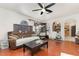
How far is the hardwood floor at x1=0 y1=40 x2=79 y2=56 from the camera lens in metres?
1.48

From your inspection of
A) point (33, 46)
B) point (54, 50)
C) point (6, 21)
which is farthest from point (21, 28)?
point (54, 50)

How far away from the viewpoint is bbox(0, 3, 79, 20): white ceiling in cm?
138

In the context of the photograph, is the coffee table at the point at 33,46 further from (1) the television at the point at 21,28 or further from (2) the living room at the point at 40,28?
(1) the television at the point at 21,28

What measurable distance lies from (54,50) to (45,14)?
662 millimetres

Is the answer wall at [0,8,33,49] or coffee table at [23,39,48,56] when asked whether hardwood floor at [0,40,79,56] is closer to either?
coffee table at [23,39,48,56]

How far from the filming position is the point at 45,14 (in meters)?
1.52

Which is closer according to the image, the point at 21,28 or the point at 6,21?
the point at 6,21

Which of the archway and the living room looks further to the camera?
the archway

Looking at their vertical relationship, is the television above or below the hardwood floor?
above

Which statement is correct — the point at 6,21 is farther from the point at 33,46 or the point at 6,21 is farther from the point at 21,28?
the point at 33,46

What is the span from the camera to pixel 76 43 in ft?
5.20

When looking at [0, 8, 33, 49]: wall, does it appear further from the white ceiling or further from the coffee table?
the coffee table

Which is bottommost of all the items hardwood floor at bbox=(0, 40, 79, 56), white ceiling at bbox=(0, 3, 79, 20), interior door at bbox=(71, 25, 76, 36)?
hardwood floor at bbox=(0, 40, 79, 56)

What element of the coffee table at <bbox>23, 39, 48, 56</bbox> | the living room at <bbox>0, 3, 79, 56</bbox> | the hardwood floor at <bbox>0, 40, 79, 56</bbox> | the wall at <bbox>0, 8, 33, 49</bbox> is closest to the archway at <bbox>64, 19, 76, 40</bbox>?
the living room at <bbox>0, 3, 79, 56</bbox>
